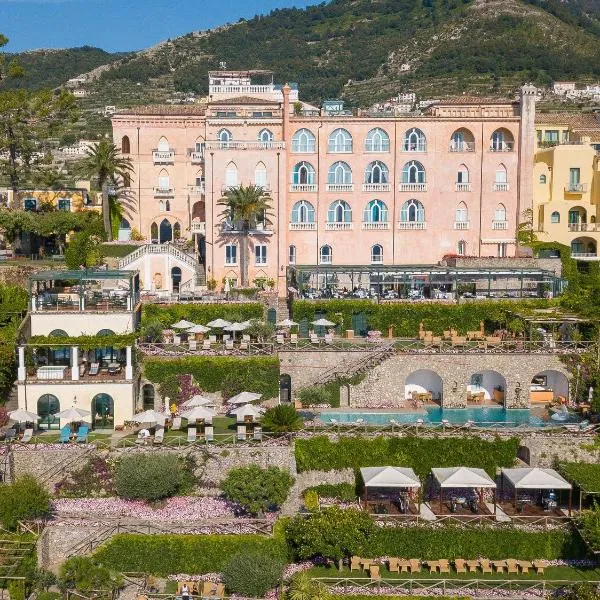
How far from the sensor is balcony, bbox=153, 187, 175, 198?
61281 millimetres

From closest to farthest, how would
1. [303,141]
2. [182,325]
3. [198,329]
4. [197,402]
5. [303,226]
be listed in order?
[197,402] < [198,329] < [182,325] < [303,141] < [303,226]

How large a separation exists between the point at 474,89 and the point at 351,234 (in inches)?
2435

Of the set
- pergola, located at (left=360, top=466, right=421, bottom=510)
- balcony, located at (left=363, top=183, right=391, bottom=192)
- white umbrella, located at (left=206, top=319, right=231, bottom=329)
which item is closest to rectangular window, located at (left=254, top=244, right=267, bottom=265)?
balcony, located at (left=363, top=183, right=391, bottom=192)

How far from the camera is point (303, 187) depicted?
56.7 m

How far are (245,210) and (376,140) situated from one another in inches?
391

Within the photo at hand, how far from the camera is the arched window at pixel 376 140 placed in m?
56.5

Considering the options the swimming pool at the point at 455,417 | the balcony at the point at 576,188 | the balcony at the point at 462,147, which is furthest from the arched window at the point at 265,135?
the swimming pool at the point at 455,417

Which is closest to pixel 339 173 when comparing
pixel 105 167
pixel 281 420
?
pixel 105 167

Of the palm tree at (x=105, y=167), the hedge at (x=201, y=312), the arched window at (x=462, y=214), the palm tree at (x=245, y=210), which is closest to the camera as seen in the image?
the hedge at (x=201, y=312)

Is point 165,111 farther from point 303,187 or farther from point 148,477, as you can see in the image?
point 148,477

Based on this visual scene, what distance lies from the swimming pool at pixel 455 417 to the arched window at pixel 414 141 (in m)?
20.6

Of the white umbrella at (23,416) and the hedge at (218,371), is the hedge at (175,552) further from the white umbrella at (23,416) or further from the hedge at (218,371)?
the hedge at (218,371)

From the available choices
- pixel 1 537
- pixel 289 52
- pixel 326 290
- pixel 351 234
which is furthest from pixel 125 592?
pixel 289 52

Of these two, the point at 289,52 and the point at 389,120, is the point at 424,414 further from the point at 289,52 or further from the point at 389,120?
the point at 289,52
